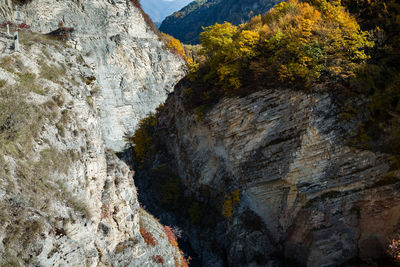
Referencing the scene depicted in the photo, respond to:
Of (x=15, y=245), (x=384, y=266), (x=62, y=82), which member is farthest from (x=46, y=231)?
(x=384, y=266)

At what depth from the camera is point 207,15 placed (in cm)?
10862

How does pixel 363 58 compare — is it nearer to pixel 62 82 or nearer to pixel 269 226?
pixel 269 226

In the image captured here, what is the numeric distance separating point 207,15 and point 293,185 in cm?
10871

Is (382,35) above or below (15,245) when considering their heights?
above

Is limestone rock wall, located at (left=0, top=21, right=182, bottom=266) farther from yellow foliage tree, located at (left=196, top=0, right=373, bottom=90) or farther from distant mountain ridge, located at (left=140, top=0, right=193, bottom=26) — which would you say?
distant mountain ridge, located at (left=140, top=0, right=193, bottom=26)

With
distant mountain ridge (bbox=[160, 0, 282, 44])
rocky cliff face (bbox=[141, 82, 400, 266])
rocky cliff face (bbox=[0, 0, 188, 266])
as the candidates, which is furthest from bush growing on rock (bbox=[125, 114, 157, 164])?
distant mountain ridge (bbox=[160, 0, 282, 44])

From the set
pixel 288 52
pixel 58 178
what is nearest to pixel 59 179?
pixel 58 178

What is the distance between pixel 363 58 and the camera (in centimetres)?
1312

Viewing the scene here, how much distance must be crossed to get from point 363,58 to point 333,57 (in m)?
1.39

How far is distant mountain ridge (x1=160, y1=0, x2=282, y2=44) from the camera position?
8619 centimetres

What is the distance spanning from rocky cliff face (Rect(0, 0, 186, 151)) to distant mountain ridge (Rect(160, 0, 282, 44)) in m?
46.2

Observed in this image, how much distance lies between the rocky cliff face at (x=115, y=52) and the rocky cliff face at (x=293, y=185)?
16.8 m

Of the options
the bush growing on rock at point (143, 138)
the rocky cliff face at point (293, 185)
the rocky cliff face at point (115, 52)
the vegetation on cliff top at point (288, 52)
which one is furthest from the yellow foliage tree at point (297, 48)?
the rocky cliff face at point (115, 52)

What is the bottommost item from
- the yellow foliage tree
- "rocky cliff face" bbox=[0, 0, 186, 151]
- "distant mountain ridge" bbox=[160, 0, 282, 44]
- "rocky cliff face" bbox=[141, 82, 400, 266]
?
"rocky cliff face" bbox=[141, 82, 400, 266]
